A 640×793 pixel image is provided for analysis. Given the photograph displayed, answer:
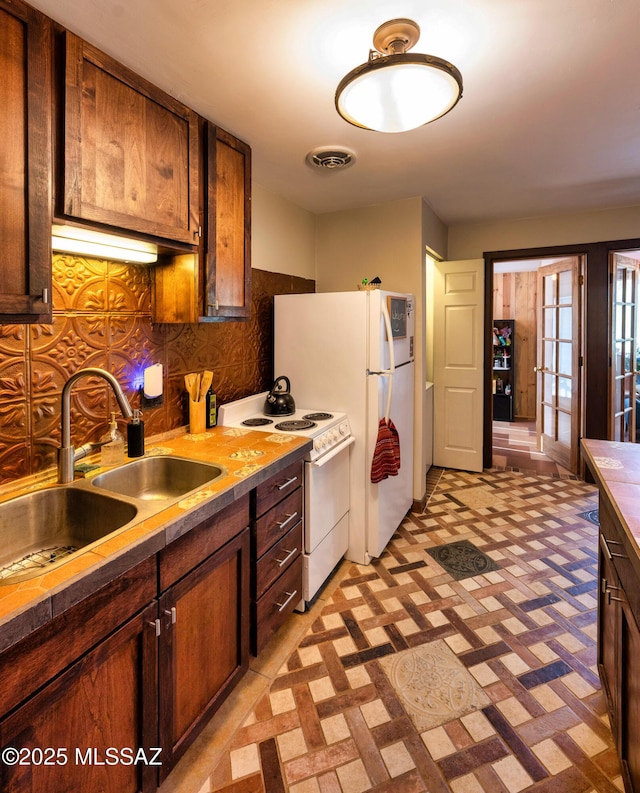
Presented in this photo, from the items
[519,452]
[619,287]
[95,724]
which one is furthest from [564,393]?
[95,724]

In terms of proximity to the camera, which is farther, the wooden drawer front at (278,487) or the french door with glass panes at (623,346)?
the french door with glass panes at (623,346)

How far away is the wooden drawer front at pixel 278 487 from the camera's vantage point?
5.56 feet

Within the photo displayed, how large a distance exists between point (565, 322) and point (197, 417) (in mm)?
3900

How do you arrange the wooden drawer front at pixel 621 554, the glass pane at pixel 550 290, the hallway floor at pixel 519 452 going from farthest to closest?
the glass pane at pixel 550 290
the hallway floor at pixel 519 452
the wooden drawer front at pixel 621 554

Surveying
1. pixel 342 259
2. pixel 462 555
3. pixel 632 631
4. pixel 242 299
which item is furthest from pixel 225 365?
pixel 632 631

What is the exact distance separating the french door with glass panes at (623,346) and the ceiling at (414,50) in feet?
4.52

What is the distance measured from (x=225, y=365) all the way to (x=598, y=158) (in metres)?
2.55

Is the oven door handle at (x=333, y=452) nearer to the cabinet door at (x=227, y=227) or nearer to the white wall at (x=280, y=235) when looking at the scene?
the cabinet door at (x=227, y=227)

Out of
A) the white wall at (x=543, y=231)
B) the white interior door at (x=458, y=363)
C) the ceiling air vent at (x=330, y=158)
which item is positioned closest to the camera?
the ceiling air vent at (x=330, y=158)

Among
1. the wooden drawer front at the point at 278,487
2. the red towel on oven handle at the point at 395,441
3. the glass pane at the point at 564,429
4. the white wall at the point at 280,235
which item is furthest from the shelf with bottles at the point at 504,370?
the wooden drawer front at the point at 278,487

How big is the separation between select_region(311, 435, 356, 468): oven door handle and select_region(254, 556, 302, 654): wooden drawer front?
47 centimetres

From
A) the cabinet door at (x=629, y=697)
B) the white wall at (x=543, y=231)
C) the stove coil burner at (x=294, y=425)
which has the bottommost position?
the cabinet door at (x=629, y=697)

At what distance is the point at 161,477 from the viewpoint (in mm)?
1819

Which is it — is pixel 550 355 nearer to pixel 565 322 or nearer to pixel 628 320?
pixel 565 322
